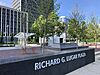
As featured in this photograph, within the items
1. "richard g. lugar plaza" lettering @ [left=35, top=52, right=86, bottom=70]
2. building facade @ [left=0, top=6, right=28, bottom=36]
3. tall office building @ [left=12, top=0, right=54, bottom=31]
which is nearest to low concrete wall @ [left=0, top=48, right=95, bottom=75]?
"richard g. lugar plaza" lettering @ [left=35, top=52, right=86, bottom=70]

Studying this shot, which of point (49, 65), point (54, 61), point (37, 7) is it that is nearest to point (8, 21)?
point (37, 7)

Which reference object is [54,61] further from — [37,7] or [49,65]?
[37,7]

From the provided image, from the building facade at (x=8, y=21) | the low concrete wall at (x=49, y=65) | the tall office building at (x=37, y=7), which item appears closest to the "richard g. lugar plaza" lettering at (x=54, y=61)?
the low concrete wall at (x=49, y=65)

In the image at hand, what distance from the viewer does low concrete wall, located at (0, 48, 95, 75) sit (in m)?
6.21

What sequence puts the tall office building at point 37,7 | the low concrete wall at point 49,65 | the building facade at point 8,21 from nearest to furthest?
the low concrete wall at point 49,65 < the tall office building at point 37,7 < the building facade at point 8,21

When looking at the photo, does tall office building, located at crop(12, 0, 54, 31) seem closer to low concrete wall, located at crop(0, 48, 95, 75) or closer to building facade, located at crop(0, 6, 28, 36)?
low concrete wall, located at crop(0, 48, 95, 75)

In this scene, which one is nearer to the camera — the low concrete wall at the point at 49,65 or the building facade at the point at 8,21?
the low concrete wall at the point at 49,65

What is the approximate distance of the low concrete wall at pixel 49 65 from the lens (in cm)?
621

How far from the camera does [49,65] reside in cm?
845

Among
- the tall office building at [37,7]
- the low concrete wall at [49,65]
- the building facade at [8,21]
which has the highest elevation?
the building facade at [8,21]

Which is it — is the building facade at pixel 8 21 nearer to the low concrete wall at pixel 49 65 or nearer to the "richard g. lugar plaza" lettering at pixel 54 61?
the low concrete wall at pixel 49 65

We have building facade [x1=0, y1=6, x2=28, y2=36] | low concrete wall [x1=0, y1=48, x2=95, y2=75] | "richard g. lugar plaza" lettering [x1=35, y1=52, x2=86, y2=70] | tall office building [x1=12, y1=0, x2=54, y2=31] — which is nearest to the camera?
low concrete wall [x1=0, y1=48, x2=95, y2=75]

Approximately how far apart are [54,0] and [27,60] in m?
6.42

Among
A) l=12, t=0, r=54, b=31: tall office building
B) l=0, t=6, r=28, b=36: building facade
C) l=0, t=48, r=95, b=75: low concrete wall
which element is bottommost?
l=0, t=48, r=95, b=75: low concrete wall
